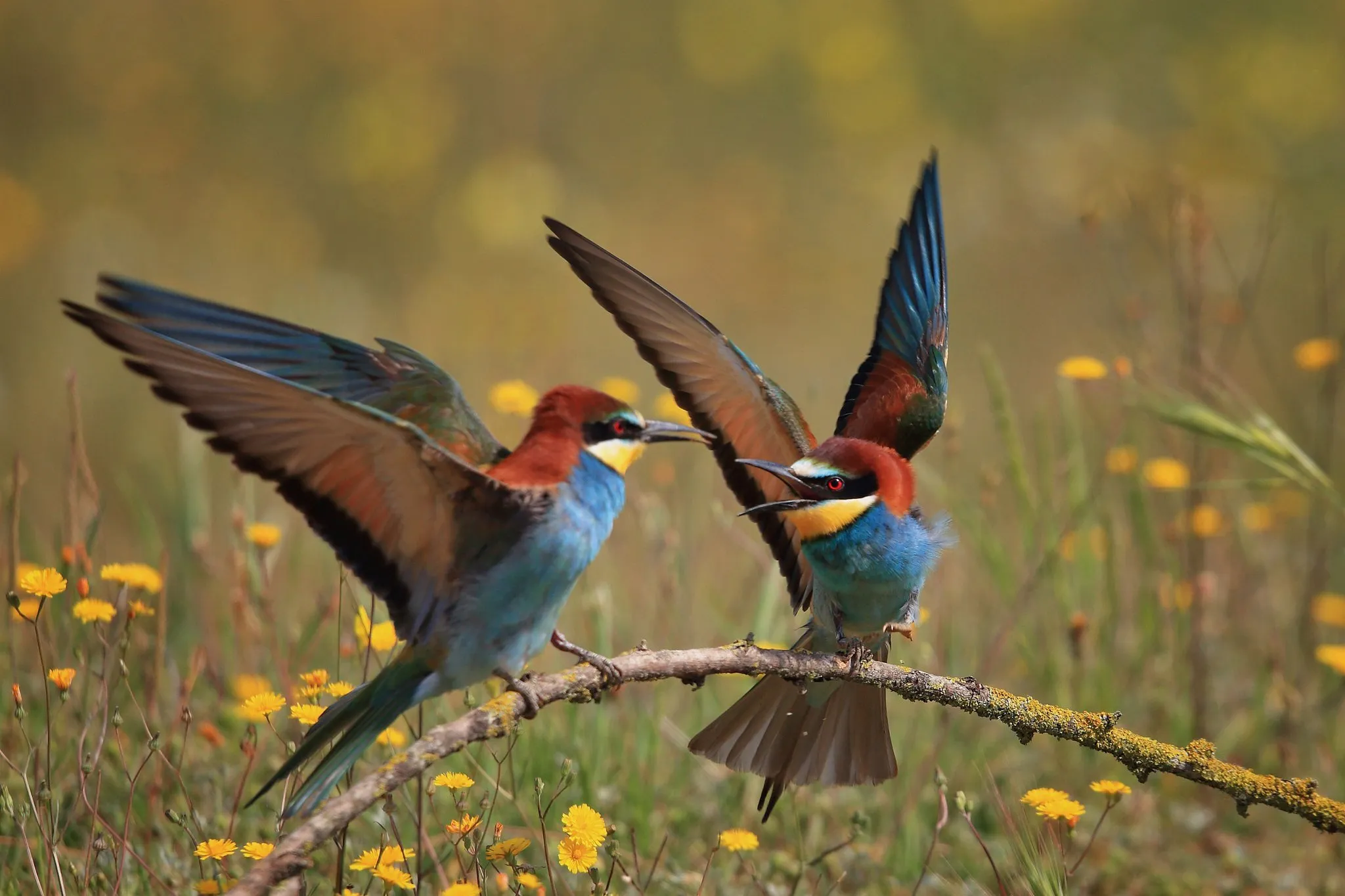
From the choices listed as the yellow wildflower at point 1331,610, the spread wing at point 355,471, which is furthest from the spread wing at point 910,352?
the yellow wildflower at point 1331,610

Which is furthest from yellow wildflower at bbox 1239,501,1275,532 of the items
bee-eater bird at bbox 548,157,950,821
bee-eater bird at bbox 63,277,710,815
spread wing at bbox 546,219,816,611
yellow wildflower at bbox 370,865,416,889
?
yellow wildflower at bbox 370,865,416,889

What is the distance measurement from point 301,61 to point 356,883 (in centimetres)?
629

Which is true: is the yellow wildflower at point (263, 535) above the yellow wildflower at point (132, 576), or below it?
above

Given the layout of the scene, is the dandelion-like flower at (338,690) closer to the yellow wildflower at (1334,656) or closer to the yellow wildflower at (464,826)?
the yellow wildflower at (464,826)

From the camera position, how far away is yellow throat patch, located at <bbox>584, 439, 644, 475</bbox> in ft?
6.38

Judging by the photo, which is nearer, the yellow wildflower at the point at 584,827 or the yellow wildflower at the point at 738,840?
the yellow wildflower at the point at 584,827

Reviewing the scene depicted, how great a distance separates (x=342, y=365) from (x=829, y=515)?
79 cm

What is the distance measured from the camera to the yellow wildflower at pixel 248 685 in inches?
117

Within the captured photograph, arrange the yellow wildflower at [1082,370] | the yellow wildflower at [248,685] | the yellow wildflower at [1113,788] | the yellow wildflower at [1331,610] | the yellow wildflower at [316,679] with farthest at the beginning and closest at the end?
the yellow wildflower at [1331,610] → the yellow wildflower at [1082,370] → the yellow wildflower at [248,685] → the yellow wildflower at [316,679] → the yellow wildflower at [1113,788]

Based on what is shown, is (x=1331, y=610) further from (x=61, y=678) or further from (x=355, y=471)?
(x=61, y=678)

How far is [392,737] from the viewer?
2.45 metres

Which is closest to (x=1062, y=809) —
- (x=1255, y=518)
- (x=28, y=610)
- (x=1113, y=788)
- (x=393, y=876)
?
(x=1113, y=788)

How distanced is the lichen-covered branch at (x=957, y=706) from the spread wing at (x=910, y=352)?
47 centimetres

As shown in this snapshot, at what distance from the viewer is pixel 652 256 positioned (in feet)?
23.8
